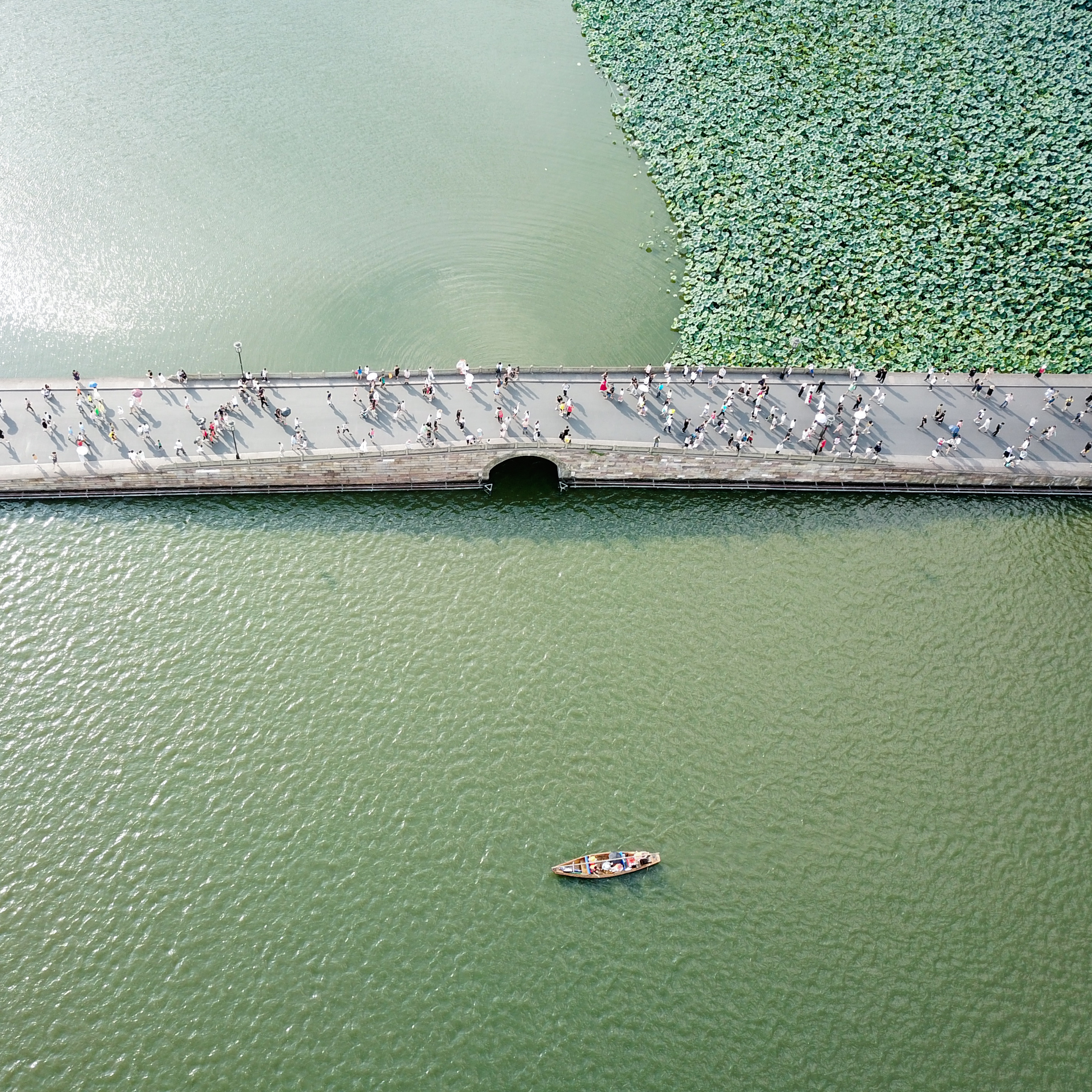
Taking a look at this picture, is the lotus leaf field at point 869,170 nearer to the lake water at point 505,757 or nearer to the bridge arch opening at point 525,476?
the lake water at point 505,757

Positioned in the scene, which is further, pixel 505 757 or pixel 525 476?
pixel 525 476

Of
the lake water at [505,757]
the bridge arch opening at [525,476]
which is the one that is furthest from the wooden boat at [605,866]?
the bridge arch opening at [525,476]

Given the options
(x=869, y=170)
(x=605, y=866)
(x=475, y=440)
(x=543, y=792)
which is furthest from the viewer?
(x=869, y=170)

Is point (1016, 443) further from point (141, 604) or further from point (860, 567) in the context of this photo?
point (141, 604)

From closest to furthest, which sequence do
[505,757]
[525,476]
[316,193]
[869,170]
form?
[505,757]
[525,476]
[316,193]
[869,170]

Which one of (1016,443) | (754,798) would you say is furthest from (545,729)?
(1016,443)

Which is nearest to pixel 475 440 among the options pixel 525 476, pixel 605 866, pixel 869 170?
pixel 525 476

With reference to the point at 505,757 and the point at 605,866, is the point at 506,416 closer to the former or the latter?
the point at 505,757
